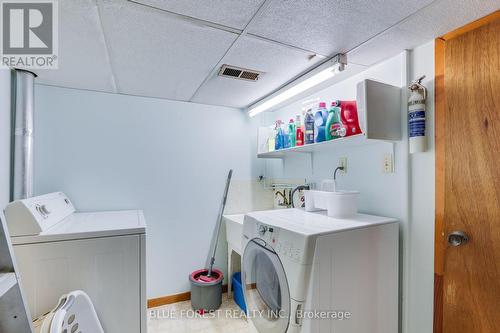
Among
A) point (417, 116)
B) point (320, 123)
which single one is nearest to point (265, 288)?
point (320, 123)

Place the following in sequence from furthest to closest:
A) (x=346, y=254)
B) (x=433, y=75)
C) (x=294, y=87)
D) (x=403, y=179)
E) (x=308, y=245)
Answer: (x=294, y=87)
(x=403, y=179)
(x=433, y=75)
(x=346, y=254)
(x=308, y=245)

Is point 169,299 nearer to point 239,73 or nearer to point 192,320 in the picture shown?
point 192,320

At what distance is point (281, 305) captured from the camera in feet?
4.84

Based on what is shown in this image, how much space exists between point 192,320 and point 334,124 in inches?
83.2

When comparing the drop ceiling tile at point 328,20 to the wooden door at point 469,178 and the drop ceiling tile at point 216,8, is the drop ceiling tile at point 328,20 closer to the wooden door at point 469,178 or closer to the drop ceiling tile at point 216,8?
the drop ceiling tile at point 216,8

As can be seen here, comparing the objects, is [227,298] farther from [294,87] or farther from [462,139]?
[462,139]

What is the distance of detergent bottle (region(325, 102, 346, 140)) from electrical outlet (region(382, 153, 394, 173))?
0.37 meters

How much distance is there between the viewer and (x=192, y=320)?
7.61 feet

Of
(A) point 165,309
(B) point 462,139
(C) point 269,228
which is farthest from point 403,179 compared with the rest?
(A) point 165,309

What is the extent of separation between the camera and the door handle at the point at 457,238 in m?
1.35

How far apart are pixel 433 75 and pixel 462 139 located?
43 cm

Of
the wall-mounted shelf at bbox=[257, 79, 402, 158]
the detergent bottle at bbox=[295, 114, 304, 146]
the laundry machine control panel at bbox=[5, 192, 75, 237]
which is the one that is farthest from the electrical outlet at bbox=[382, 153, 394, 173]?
the laundry machine control panel at bbox=[5, 192, 75, 237]

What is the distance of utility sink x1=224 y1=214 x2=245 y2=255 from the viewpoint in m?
2.42

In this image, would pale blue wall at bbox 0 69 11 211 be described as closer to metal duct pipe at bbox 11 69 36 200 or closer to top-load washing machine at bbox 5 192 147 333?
metal duct pipe at bbox 11 69 36 200
